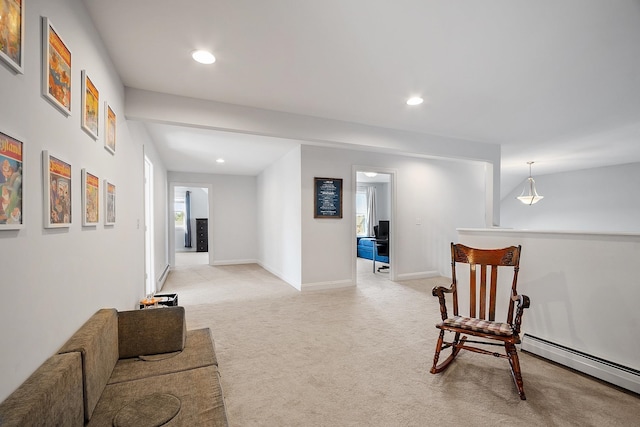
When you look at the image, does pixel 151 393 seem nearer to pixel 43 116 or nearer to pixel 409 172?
pixel 43 116

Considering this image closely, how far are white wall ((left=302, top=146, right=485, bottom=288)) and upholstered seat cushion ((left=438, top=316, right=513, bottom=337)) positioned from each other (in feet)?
9.03

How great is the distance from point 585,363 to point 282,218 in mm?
4470

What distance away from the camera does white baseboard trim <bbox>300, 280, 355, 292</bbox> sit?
4.73 meters

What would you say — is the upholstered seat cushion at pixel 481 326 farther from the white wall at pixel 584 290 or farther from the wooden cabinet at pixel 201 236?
the wooden cabinet at pixel 201 236

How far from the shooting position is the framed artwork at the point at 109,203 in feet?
6.55

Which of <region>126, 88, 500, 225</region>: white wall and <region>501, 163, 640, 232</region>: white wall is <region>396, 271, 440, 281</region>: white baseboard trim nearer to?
<region>126, 88, 500, 225</region>: white wall

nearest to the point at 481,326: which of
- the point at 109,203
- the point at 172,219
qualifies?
the point at 109,203

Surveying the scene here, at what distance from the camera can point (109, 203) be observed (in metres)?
2.09

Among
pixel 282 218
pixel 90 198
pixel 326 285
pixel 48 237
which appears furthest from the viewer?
pixel 282 218

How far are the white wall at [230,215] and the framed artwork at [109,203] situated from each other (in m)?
5.31

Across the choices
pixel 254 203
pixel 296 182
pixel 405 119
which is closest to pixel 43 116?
pixel 405 119

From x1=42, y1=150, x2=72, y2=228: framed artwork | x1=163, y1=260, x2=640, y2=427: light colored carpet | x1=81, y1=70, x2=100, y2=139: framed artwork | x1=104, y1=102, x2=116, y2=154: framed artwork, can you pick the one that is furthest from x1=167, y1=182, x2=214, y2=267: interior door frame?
x1=42, y1=150, x2=72, y2=228: framed artwork

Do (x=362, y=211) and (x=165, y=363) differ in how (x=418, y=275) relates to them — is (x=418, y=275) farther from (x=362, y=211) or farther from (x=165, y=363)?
(x=362, y=211)

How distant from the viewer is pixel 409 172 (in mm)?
5609
